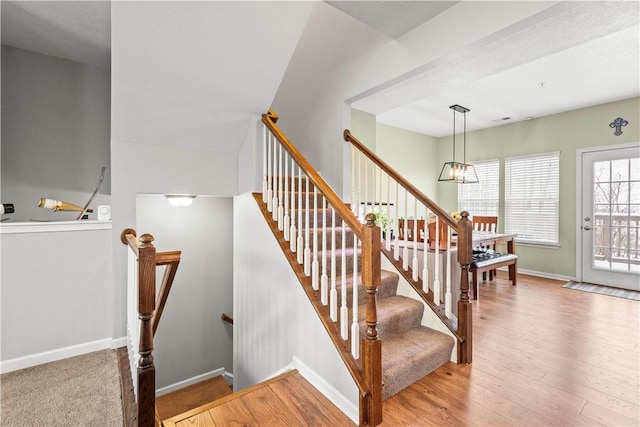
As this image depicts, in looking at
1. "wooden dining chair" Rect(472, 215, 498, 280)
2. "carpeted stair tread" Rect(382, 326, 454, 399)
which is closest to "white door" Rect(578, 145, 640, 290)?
"wooden dining chair" Rect(472, 215, 498, 280)

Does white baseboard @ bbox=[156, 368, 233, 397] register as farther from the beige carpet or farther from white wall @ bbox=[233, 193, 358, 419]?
the beige carpet

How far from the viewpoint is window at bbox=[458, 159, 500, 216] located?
594 centimetres

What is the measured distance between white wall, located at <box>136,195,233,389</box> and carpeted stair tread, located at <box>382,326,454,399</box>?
2.60 meters

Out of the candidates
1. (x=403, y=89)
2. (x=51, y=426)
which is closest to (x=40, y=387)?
(x=51, y=426)

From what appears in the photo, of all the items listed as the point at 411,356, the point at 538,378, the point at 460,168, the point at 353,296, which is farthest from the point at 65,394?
the point at 460,168

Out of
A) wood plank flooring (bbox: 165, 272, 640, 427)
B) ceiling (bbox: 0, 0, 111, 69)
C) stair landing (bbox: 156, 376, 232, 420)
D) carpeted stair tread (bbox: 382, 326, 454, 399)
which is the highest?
ceiling (bbox: 0, 0, 111, 69)

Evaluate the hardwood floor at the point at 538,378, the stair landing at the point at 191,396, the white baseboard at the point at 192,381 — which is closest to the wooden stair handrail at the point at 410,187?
the hardwood floor at the point at 538,378

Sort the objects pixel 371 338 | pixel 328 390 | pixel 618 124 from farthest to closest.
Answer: pixel 618 124, pixel 328 390, pixel 371 338

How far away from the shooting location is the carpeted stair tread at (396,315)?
2232 mm

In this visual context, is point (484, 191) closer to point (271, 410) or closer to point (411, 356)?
point (411, 356)

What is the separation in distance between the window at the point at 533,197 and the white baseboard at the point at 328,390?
5117 mm

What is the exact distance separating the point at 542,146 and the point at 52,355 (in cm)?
703

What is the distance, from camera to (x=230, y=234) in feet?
13.5

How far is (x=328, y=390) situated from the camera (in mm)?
1910
